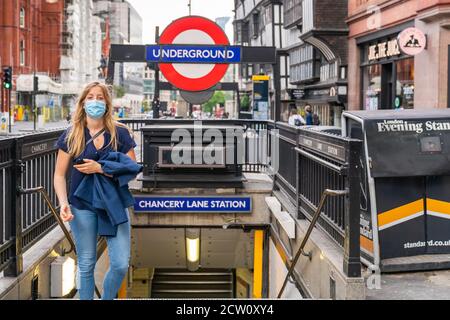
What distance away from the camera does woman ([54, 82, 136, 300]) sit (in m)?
5.00

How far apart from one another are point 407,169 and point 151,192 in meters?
5.69

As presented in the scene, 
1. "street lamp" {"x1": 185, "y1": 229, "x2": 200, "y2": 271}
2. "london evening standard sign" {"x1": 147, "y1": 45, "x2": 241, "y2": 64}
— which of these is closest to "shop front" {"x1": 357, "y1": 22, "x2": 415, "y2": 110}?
"street lamp" {"x1": 185, "y1": 229, "x2": 200, "y2": 271}

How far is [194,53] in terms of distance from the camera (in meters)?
10.8

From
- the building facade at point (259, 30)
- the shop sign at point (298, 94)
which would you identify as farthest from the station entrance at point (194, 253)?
the shop sign at point (298, 94)

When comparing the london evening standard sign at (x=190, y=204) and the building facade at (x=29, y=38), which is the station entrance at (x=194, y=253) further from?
the building facade at (x=29, y=38)

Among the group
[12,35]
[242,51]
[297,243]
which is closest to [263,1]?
[12,35]

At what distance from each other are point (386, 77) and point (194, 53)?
705 inches

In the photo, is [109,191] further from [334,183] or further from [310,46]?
[310,46]

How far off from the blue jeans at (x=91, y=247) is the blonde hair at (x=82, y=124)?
1.55 ft

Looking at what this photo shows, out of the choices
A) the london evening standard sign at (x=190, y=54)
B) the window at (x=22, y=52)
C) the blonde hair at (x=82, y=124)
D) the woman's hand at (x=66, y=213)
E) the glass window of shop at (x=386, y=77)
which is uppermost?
the window at (x=22, y=52)

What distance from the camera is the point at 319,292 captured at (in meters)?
6.21

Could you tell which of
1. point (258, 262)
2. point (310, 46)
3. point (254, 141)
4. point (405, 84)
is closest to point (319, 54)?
point (310, 46)

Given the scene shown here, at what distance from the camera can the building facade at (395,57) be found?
68.9ft

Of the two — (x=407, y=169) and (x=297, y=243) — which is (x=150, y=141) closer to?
(x=297, y=243)
